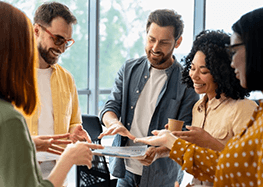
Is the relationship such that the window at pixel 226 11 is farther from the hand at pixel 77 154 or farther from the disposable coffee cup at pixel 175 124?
the hand at pixel 77 154

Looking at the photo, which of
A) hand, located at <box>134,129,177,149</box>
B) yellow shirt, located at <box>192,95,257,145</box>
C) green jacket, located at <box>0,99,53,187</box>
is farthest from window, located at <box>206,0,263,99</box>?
green jacket, located at <box>0,99,53,187</box>

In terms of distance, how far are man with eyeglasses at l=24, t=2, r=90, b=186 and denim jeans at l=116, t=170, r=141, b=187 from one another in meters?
0.48

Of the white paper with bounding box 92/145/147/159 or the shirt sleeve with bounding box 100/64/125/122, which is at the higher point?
the shirt sleeve with bounding box 100/64/125/122

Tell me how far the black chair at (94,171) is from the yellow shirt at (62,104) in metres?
0.64

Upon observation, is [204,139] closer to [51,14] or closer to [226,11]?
[51,14]

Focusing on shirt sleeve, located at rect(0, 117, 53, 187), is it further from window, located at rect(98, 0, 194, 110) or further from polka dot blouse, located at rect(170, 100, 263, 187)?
window, located at rect(98, 0, 194, 110)

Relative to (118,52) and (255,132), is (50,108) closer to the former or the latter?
(255,132)

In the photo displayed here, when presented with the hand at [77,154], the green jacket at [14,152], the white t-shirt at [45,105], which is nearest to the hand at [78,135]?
the white t-shirt at [45,105]

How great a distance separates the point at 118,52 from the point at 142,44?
557 millimetres

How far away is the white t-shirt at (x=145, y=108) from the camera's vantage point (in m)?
2.33

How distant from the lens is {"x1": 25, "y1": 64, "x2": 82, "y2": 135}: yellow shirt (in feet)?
6.91

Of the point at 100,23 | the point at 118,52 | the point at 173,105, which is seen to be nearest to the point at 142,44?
the point at 118,52

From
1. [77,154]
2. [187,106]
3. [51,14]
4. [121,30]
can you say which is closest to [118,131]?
[187,106]

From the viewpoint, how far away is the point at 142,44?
6.66m
